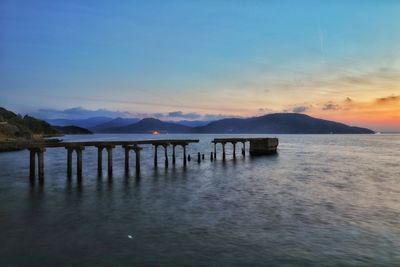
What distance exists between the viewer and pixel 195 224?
20.2 meters

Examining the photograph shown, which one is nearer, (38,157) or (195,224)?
(195,224)

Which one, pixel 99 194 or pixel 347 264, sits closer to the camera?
pixel 347 264

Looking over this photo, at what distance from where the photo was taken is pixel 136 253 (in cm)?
1484

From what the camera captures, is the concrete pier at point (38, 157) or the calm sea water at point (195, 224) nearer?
the calm sea water at point (195, 224)

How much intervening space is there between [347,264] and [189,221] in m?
9.33

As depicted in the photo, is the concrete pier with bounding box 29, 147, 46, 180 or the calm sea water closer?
the calm sea water

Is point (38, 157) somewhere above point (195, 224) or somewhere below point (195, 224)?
above

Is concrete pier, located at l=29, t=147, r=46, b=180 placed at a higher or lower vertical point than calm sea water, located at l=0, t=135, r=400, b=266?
higher

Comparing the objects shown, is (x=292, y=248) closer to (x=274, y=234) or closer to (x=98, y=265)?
(x=274, y=234)

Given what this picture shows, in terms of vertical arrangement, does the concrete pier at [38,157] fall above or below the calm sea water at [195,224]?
above

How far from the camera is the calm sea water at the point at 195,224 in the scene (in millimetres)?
14562

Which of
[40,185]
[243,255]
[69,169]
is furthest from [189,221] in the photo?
[69,169]

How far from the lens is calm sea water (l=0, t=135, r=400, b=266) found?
47.8ft

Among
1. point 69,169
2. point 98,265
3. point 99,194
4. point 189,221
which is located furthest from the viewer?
point 69,169
